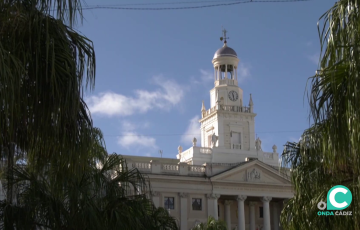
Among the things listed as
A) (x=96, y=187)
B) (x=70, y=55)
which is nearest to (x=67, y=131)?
(x=70, y=55)

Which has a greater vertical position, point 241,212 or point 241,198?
point 241,198

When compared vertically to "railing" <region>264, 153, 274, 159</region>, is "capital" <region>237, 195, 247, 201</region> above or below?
below

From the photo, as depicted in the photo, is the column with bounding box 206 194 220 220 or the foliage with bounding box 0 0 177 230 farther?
the column with bounding box 206 194 220 220

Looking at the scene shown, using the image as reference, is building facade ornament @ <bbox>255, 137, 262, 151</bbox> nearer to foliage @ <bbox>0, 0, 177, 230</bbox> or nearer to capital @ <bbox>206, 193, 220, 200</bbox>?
capital @ <bbox>206, 193, 220, 200</bbox>

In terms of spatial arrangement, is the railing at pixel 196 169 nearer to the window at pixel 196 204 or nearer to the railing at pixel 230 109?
the window at pixel 196 204

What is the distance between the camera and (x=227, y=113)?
71.4 m

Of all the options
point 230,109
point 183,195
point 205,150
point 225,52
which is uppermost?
point 225,52

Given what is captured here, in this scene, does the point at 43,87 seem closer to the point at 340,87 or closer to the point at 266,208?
the point at 340,87

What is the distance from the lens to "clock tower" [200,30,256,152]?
71000 mm

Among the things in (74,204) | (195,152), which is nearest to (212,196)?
(195,152)

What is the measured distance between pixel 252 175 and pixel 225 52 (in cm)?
1599

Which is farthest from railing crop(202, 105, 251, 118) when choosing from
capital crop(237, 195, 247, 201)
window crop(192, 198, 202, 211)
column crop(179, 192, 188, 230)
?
column crop(179, 192, 188, 230)

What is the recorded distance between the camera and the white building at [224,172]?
62125 millimetres

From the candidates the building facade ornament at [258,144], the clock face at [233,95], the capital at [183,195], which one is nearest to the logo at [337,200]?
the capital at [183,195]
